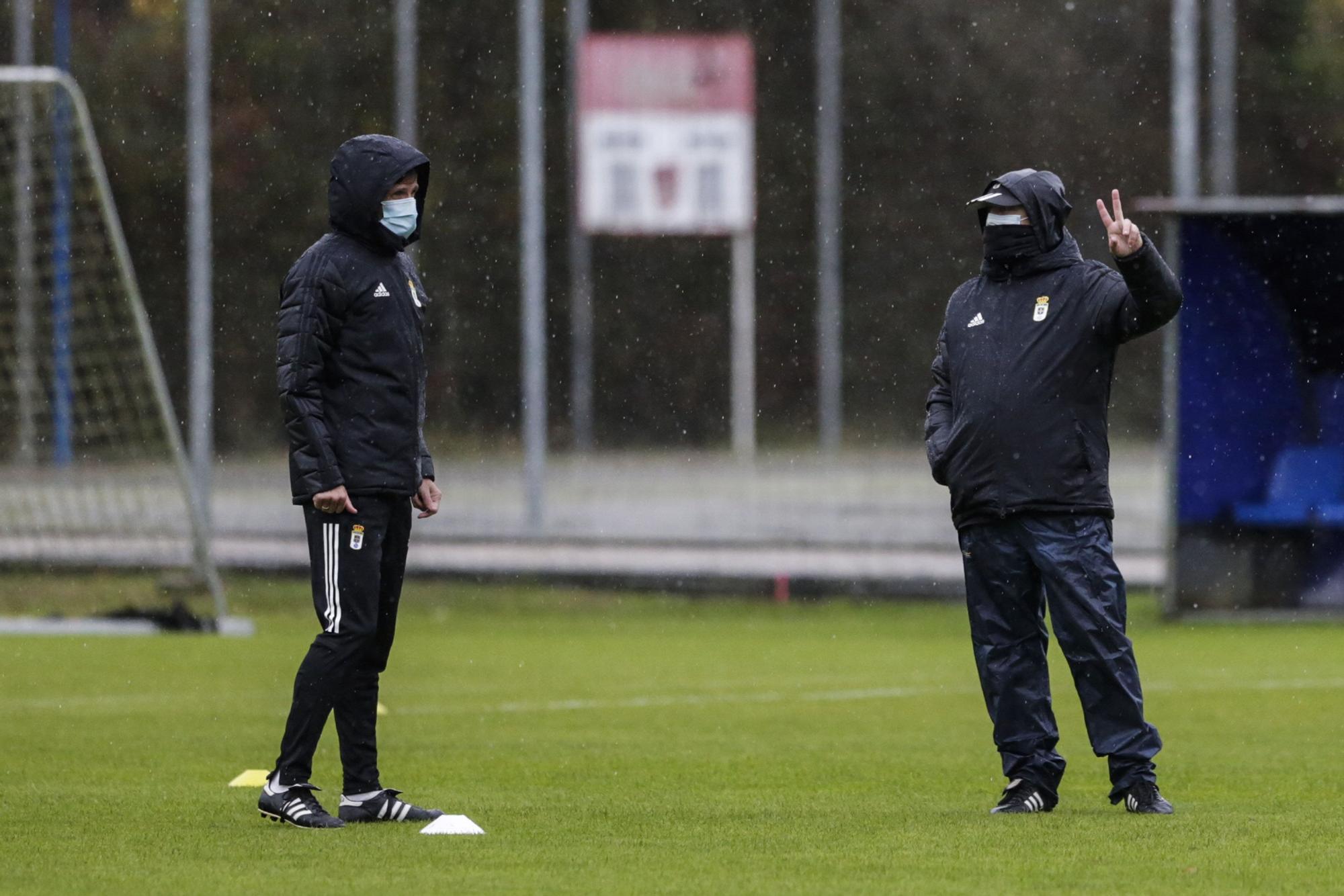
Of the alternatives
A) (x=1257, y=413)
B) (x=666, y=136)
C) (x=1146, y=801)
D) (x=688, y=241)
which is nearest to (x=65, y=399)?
(x=666, y=136)

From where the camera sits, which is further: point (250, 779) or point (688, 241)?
point (688, 241)

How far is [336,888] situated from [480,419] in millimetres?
14088

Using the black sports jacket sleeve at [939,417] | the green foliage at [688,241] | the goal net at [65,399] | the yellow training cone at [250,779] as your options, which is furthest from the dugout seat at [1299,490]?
the yellow training cone at [250,779]

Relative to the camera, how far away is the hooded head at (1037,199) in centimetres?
718

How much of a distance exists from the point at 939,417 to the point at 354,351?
1.74 meters

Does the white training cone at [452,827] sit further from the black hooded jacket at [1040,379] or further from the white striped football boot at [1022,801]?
the black hooded jacket at [1040,379]

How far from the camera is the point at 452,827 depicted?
678 cm

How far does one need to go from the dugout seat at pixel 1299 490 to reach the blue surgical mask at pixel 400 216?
862cm

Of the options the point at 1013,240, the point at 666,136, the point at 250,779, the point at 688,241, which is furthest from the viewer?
the point at 688,241

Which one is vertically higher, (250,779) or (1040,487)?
(1040,487)

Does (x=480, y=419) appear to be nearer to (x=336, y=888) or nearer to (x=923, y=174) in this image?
(x=923, y=174)

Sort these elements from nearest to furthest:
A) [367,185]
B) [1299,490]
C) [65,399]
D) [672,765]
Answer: [367,185] → [672,765] → [1299,490] → [65,399]

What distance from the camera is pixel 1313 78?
24734 mm

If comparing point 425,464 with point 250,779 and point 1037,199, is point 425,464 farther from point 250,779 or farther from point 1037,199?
point 1037,199
